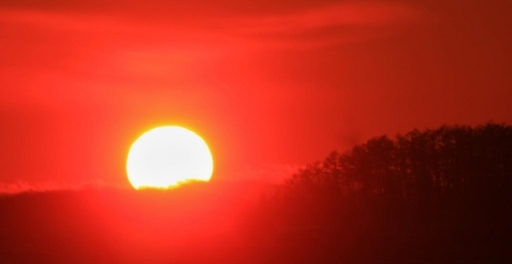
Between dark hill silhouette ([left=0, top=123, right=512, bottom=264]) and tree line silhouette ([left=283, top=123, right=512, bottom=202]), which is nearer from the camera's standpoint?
dark hill silhouette ([left=0, top=123, right=512, bottom=264])

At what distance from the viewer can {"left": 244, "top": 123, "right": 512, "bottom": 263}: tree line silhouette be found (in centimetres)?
5272

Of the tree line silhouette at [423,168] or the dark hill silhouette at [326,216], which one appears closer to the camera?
the dark hill silhouette at [326,216]

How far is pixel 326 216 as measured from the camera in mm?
62719

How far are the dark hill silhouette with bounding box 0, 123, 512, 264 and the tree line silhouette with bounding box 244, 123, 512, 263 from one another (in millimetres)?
85

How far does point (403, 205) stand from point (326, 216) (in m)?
4.65

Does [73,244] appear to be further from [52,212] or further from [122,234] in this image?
[52,212]

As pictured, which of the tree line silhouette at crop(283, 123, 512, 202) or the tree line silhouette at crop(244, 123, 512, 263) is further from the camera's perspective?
the tree line silhouette at crop(283, 123, 512, 202)

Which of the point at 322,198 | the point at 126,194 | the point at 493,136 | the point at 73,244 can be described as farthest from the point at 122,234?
the point at 493,136

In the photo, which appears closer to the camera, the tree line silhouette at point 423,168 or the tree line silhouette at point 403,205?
the tree line silhouette at point 403,205

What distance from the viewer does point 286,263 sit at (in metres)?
51.1

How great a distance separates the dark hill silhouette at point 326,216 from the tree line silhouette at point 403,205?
0.09 metres

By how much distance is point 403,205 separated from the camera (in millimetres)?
64312

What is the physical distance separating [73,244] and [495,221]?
20797mm

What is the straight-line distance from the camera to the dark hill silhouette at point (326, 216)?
5316 cm
